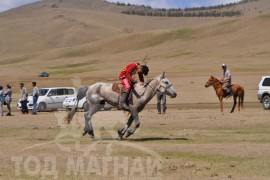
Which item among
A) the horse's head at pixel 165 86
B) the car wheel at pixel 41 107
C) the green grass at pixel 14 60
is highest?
the green grass at pixel 14 60

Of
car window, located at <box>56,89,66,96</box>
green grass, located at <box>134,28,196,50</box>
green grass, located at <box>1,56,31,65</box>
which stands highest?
green grass, located at <box>134,28,196,50</box>

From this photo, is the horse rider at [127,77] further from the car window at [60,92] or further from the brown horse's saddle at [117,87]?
the car window at [60,92]

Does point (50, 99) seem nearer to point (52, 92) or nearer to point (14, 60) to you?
point (52, 92)

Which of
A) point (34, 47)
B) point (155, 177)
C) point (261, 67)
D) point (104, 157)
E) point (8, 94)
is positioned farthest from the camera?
point (34, 47)

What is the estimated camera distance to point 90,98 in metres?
20.4

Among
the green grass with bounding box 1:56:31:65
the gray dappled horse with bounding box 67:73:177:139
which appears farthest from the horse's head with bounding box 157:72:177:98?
the green grass with bounding box 1:56:31:65

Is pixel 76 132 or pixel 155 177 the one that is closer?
pixel 155 177

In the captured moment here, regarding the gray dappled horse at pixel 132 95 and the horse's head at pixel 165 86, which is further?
the horse's head at pixel 165 86

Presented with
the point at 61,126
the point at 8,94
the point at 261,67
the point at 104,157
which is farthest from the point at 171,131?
the point at 261,67

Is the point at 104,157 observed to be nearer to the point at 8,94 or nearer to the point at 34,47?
the point at 8,94

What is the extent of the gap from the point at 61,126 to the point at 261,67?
190ft

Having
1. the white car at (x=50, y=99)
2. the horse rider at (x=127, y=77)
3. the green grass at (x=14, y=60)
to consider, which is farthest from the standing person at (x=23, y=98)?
the green grass at (x=14, y=60)

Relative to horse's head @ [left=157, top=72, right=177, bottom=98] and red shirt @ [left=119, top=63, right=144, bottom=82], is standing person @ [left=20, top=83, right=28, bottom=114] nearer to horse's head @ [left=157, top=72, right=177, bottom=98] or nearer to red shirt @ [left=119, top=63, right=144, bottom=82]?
horse's head @ [left=157, top=72, right=177, bottom=98]

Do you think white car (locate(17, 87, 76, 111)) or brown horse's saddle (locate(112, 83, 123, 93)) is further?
white car (locate(17, 87, 76, 111))
